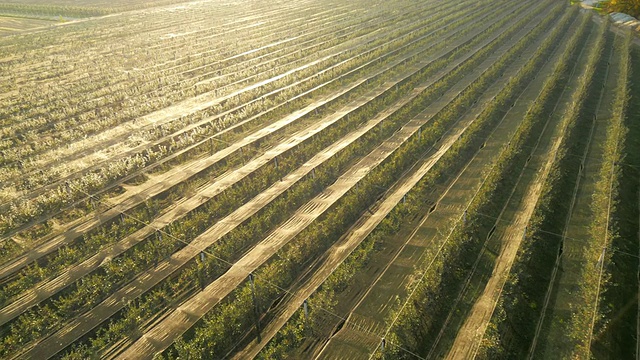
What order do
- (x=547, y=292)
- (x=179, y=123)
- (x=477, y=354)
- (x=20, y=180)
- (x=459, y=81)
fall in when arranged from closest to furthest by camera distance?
Answer: (x=477, y=354), (x=547, y=292), (x=20, y=180), (x=179, y=123), (x=459, y=81)

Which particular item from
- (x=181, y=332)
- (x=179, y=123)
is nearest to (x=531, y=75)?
(x=179, y=123)

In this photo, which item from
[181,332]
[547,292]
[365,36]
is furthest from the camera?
[365,36]

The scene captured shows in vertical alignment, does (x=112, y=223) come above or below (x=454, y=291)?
above

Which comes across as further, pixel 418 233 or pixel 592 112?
pixel 592 112

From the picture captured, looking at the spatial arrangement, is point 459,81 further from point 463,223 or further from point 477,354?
point 477,354

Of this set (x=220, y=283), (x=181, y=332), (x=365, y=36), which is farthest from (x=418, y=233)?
(x=365, y=36)

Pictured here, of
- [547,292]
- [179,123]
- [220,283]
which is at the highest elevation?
[179,123]

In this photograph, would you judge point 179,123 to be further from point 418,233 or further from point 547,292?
point 547,292
